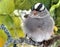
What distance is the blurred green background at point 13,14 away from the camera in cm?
87

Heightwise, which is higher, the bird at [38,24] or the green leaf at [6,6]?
the green leaf at [6,6]

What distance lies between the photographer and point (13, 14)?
88cm

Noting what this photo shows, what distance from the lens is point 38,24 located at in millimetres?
850

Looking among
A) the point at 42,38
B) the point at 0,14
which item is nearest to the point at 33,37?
the point at 42,38

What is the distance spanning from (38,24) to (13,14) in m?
0.10

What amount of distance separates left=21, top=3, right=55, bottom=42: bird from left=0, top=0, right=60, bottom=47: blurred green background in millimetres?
25

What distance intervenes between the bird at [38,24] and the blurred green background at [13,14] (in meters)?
0.02

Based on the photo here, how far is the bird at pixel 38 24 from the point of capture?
0.84 metres

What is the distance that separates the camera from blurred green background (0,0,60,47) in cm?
87

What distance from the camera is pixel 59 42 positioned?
0.88 metres

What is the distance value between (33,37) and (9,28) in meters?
0.10

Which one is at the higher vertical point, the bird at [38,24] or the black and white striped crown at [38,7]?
the black and white striped crown at [38,7]

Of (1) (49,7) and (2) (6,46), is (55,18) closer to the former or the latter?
(1) (49,7)

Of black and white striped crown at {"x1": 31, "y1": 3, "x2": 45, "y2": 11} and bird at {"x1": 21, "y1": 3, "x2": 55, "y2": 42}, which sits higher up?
black and white striped crown at {"x1": 31, "y1": 3, "x2": 45, "y2": 11}
